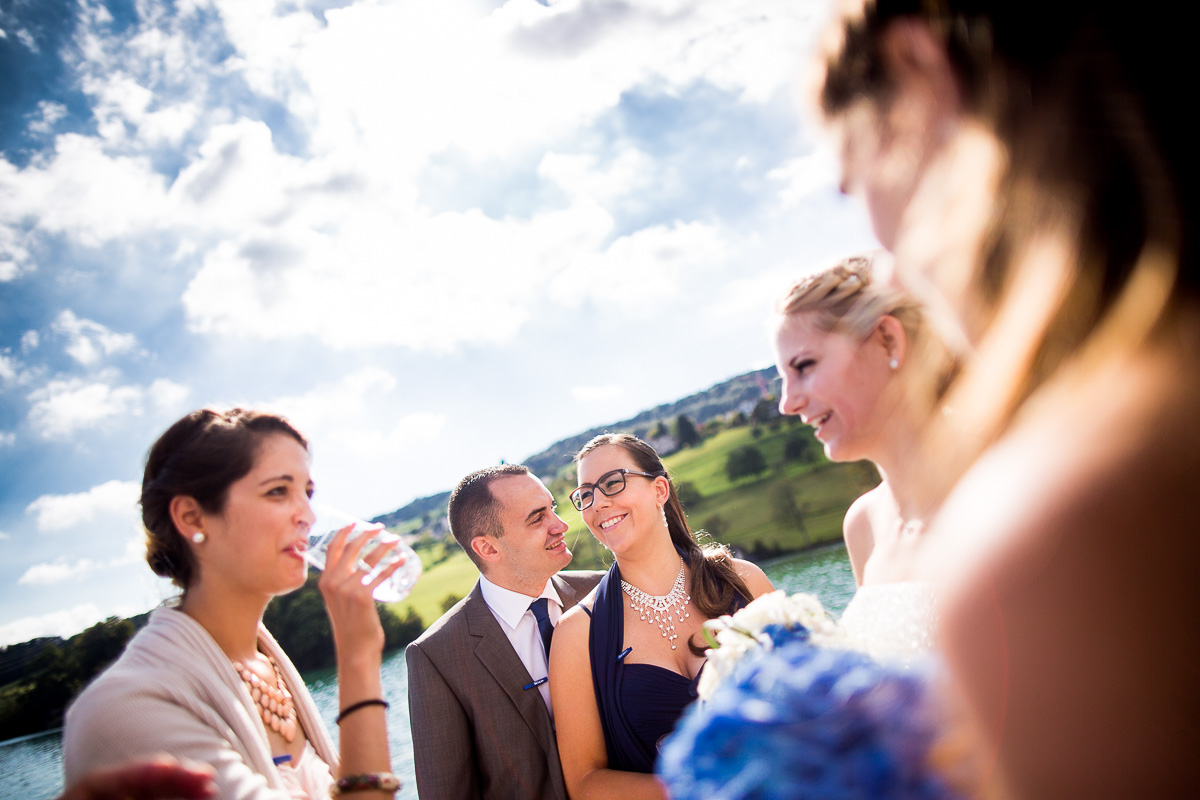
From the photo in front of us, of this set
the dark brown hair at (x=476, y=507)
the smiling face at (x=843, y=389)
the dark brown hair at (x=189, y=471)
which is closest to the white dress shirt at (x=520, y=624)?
the dark brown hair at (x=476, y=507)

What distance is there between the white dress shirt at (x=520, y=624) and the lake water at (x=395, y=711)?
9.00 ft

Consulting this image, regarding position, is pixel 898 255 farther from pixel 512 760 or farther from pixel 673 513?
pixel 512 760

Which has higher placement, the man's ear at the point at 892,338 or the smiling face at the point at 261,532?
the man's ear at the point at 892,338

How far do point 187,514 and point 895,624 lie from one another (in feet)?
11.1

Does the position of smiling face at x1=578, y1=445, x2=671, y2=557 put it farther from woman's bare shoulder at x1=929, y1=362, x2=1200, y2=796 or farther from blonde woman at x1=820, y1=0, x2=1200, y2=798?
woman's bare shoulder at x1=929, y1=362, x2=1200, y2=796

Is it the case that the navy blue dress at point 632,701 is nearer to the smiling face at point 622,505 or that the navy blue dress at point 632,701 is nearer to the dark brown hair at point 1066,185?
the smiling face at point 622,505

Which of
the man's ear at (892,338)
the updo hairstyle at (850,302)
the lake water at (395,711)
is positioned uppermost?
the updo hairstyle at (850,302)

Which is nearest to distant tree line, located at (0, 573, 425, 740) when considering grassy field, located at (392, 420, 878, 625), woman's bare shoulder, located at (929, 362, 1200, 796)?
grassy field, located at (392, 420, 878, 625)

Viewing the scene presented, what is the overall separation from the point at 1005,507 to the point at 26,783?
4338 centimetres

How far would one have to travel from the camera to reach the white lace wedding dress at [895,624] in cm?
199

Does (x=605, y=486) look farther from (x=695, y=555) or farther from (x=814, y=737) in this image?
(x=814, y=737)

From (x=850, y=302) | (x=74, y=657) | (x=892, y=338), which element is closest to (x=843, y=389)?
(x=892, y=338)

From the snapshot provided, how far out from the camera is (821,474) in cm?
4353

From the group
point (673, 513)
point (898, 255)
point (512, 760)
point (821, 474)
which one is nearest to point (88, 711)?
point (512, 760)
